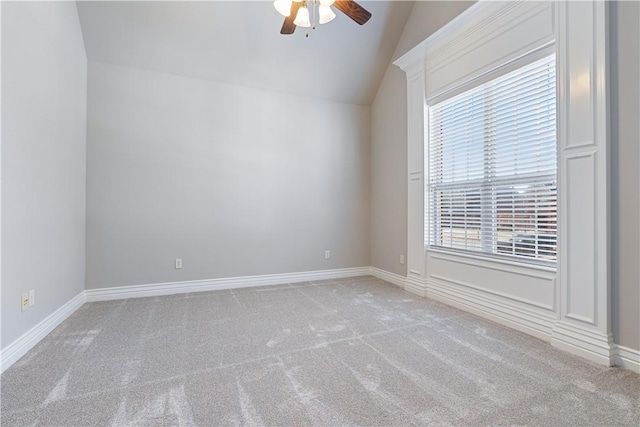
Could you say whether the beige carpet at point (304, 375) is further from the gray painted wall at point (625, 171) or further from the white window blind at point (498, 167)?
the white window blind at point (498, 167)

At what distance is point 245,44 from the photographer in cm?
367

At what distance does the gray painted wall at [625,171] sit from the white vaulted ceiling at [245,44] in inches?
98.0

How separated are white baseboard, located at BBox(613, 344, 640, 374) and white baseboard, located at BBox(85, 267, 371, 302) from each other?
306cm

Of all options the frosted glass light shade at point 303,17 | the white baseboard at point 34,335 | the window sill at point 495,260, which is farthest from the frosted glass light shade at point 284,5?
the white baseboard at point 34,335

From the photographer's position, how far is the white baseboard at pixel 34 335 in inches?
76.2

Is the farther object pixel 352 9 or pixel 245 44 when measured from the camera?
pixel 245 44

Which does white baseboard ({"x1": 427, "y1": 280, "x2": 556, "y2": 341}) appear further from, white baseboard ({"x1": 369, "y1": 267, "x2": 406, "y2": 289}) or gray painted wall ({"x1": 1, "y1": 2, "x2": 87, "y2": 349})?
gray painted wall ({"x1": 1, "y1": 2, "x2": 87, "y2": 349})

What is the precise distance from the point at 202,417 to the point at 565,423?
1.75 meters

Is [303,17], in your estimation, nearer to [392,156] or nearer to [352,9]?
[352,9]

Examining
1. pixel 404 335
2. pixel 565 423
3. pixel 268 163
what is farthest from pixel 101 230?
pixel 565 423

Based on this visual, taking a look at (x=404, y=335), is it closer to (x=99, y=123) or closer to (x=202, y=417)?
(x=202, y=417)

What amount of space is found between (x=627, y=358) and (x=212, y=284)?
12.8 feet

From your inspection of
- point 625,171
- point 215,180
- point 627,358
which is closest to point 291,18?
point 215,180

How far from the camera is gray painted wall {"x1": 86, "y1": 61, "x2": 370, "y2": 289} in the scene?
136 inches
